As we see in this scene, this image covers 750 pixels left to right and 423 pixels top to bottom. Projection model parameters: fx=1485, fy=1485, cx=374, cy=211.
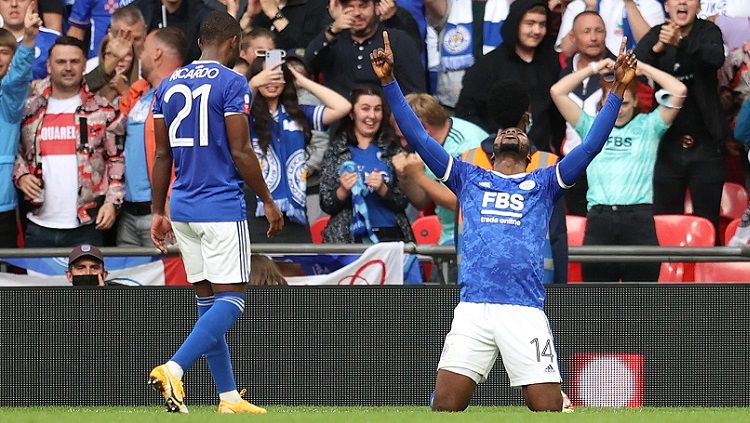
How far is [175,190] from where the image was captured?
8469 mm

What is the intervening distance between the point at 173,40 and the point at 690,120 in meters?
4.23

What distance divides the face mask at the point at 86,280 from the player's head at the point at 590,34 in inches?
175

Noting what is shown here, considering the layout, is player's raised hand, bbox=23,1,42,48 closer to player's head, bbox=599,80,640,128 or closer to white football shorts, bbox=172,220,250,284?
white football shorts, bbox=172,220,250,284

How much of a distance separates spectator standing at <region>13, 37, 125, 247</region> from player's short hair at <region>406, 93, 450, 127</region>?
2.36 metres

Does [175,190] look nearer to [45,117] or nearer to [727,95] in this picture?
[45,117]

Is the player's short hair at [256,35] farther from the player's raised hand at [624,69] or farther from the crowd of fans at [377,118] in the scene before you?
the player's raised hand at [624,69]

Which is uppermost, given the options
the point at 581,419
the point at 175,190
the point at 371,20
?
the point at 371,20

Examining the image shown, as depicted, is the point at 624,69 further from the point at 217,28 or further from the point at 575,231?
the point at 575,231

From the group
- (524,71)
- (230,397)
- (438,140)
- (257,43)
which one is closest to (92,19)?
(257,43)

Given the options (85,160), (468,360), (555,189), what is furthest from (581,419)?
(85,160)

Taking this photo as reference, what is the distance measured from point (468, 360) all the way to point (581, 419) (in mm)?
1025

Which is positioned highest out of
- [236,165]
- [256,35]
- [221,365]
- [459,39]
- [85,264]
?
[256,35]

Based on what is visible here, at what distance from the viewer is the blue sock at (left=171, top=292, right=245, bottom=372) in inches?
311

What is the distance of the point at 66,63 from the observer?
12.0m
